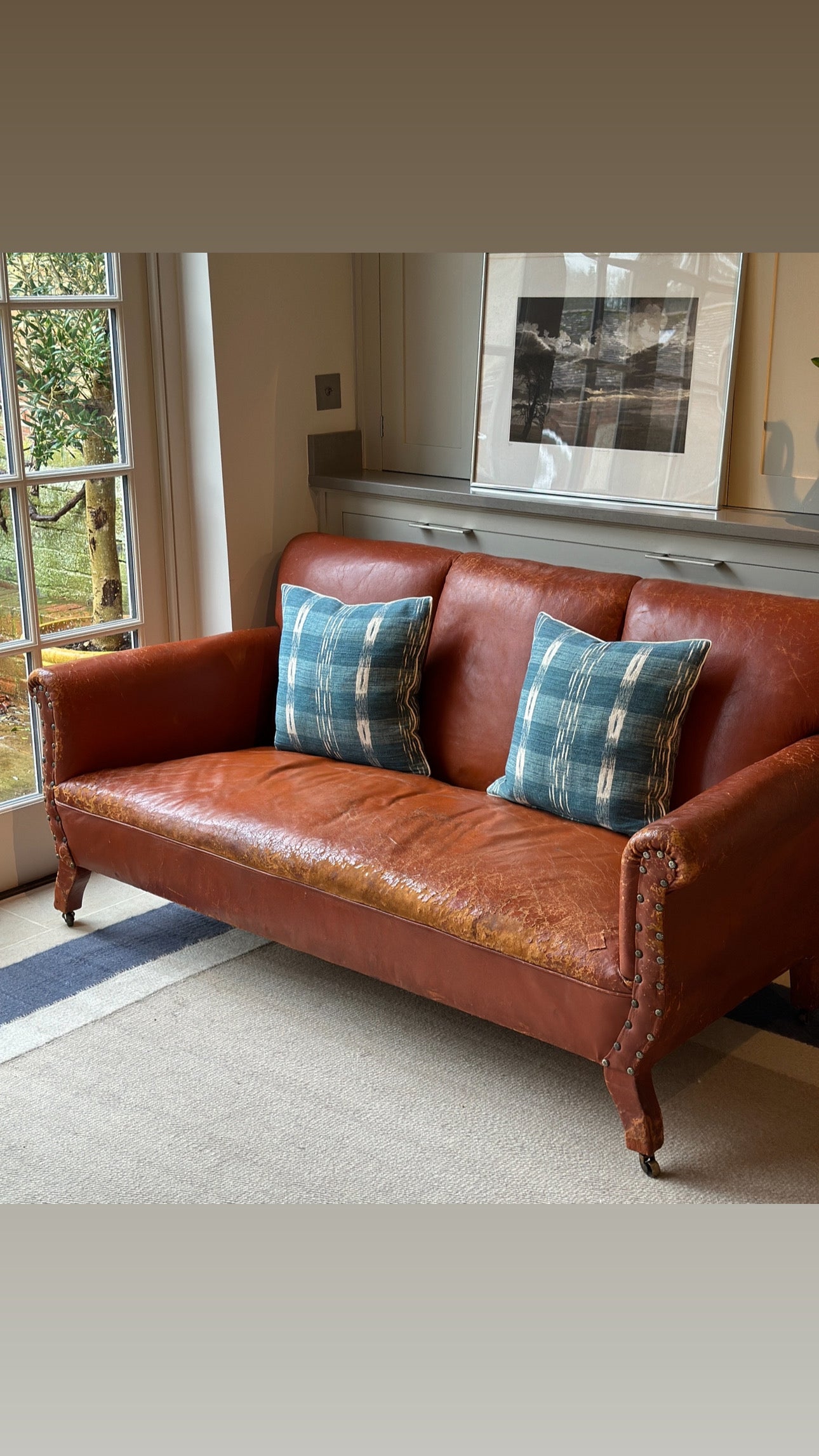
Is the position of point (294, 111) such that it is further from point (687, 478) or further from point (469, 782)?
point (687, 478)

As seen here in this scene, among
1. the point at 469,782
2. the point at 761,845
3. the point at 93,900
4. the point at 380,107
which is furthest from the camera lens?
the point at 93,900

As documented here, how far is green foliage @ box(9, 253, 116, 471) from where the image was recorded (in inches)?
119

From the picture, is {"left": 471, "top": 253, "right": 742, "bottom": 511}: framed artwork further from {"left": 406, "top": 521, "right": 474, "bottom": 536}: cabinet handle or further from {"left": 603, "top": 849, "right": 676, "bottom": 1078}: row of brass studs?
{"left": 603, "top": 849, "right": 676, "bottom": 1078}: row of brass studs

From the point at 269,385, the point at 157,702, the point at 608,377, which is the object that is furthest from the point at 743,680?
the point at 269,385

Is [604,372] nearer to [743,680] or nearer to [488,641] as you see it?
[488,641]

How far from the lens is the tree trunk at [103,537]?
129 inches

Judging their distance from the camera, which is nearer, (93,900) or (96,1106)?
(96,1106)

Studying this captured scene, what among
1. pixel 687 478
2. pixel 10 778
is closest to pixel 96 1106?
pixel 10 778

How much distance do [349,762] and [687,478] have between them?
1.06 m

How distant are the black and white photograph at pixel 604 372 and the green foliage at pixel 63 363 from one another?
3.60 ft

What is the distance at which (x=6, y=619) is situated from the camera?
3.14 meters

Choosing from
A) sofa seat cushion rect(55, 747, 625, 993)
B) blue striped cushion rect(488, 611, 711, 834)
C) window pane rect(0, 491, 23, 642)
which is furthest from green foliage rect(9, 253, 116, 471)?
blue striped cushion rect(488, 611, 711, 834)

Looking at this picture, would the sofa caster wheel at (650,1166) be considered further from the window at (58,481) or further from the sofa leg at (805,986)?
the window at (58,481)

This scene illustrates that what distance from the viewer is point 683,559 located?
287cm
